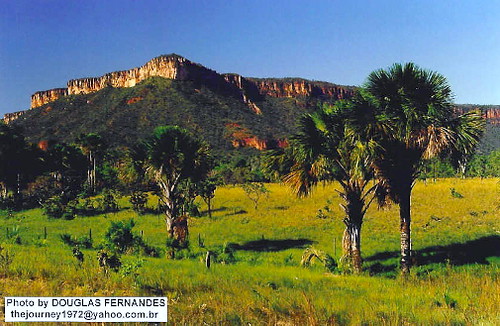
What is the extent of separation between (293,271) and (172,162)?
9432 millimetres

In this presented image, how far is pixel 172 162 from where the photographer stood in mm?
17375

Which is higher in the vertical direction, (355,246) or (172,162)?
(172,162)

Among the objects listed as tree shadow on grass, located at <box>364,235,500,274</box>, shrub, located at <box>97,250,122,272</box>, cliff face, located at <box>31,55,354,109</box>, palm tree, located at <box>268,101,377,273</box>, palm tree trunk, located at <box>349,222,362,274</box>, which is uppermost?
cliff face, located at <box>31,55,354,109</box>

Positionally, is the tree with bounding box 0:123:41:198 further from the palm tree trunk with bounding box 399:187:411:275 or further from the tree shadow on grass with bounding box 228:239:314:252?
the palm tree trunk with bounding box 399:187:411:275

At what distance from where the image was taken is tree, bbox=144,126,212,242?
56.6ft

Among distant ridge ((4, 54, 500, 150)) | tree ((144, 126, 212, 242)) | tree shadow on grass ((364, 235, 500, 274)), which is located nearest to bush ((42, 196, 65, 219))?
tree ((144, 126, 212, 242))

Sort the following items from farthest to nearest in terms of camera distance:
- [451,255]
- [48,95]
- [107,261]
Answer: [48,95] → [451,255] → [107,261]

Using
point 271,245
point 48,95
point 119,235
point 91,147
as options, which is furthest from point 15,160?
point 48,95

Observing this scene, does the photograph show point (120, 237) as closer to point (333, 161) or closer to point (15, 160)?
point (333, 161)

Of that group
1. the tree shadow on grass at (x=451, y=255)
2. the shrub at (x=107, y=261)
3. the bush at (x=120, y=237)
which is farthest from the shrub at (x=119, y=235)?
the tree shadow on grass at (x=451, y=255)

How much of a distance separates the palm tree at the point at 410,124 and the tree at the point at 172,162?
31.7ft

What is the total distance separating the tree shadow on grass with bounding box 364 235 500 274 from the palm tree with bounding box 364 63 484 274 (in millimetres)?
2909

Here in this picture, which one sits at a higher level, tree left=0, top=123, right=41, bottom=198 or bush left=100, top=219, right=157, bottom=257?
tree left=0, top=123, right=41, bottom=198

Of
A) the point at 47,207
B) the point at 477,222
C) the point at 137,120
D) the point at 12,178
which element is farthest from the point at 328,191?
the point at 137,120
